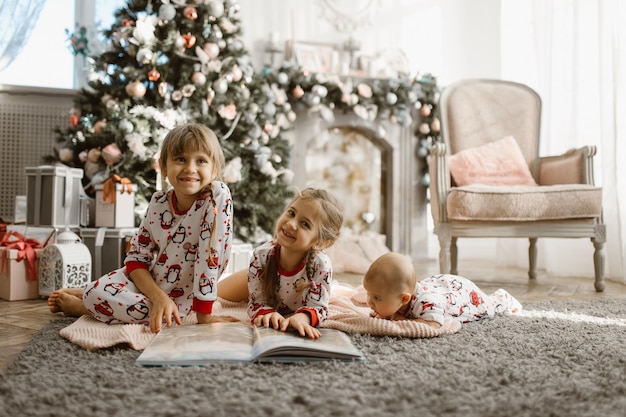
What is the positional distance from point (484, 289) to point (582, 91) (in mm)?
1500

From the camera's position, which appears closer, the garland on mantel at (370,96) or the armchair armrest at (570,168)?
the armchair armrest at (570,168)

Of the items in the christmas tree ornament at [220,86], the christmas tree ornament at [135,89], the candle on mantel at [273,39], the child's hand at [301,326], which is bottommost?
the child's hand at [301,326]

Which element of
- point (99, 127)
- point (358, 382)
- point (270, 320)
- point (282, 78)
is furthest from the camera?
point (282, 78)

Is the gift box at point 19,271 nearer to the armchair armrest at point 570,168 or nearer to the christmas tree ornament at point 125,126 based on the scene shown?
the christmas tree ornament at point 125,126

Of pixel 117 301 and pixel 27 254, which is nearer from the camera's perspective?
pixel 117 301

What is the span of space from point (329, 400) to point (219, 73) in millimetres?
2617

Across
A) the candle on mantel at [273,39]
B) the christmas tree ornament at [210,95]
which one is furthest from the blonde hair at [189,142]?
the candle on mantel at [273,39]

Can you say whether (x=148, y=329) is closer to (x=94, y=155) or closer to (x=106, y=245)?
(x=106, y=245)

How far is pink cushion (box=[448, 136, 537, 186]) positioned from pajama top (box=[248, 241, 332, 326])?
5.31 ft

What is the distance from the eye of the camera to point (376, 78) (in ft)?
13.4

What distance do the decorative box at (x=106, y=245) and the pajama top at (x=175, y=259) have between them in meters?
1.03

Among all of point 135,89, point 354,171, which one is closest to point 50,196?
point 135,89

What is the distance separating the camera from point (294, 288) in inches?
60.1

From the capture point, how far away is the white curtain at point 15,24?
3430mm
